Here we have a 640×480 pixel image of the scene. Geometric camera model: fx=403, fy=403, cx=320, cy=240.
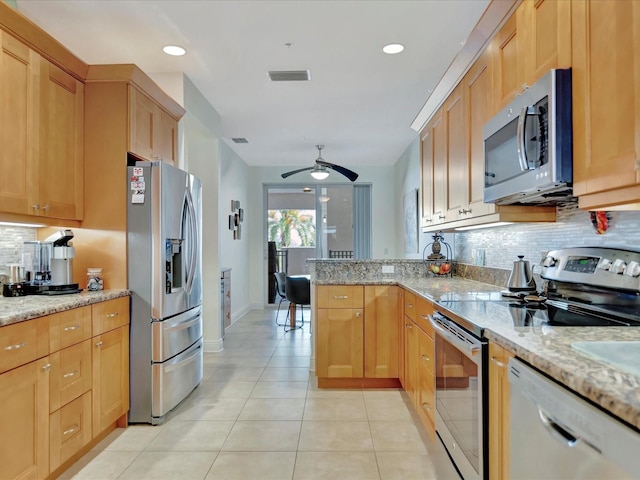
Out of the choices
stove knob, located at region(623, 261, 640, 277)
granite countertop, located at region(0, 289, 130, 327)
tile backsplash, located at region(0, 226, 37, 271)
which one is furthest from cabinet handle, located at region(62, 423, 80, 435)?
stove knob, located at region(623, 261, 640, 277)

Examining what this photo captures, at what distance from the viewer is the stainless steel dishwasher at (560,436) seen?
75cm

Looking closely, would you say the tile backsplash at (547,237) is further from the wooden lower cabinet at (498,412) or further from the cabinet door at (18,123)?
the cabinet door at (18,123)

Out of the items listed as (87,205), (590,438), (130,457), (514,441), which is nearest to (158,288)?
(87,205)

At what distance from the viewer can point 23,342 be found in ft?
5.76

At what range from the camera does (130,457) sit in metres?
2.26

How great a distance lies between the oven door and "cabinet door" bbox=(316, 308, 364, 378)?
4.00ft

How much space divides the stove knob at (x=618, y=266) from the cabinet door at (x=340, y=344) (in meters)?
1.95

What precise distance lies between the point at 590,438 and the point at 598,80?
1.02 metres

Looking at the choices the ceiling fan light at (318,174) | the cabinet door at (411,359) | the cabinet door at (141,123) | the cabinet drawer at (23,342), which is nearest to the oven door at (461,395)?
the cabinet door at (411,359)

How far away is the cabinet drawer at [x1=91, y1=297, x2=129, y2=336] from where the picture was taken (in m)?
2.31

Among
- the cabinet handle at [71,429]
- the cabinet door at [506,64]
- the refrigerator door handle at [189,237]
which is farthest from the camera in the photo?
the refrigerator door handle at [189,237]

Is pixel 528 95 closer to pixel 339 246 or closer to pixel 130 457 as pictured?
pixel 130 457

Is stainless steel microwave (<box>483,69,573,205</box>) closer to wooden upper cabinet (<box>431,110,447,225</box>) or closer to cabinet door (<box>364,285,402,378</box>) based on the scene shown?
wooden upper cabinet (<box>431,110,447,225</box>)

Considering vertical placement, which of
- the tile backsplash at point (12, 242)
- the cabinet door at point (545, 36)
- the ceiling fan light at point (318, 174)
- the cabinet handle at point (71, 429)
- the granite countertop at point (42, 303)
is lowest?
the cabinet handle at point (71, 429)
